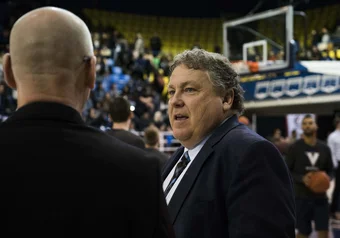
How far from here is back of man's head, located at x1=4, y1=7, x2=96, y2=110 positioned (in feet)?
3.88

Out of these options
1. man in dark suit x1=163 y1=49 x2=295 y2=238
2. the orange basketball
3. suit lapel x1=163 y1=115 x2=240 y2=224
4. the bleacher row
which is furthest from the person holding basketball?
the bleacher row

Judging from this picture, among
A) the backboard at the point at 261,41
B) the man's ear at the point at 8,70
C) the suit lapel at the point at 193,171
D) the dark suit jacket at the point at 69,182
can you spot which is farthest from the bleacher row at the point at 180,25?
the dark suit jacket at the point at 69,182

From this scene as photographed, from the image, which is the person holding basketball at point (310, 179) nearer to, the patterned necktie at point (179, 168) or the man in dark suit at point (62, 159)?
the patterned necktie at point (179, 168)

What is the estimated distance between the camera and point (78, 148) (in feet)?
3.71

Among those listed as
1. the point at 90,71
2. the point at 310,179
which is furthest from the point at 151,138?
the point at 90,71

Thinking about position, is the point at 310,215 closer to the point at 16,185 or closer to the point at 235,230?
the point at 235,230

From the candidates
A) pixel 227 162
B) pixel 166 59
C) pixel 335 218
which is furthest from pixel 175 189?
pixel 166 59

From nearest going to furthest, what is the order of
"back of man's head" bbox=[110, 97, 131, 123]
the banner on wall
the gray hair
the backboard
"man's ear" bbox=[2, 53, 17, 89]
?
"man's ear" bbox=[2, 53, 17, 89]
the gray hair
"back of man's head" bbox=[110, 97, 131, 123]
the backboard
the banner on wall

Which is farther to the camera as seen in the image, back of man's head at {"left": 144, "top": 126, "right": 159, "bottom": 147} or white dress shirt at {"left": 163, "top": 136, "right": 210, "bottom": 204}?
back of man's head at {"left": 144, "top": 126, "right": 159, "bottom": 147}

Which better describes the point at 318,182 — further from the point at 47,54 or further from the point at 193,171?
the point at 47,54

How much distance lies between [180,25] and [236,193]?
891 inches

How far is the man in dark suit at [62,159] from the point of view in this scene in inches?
42.9

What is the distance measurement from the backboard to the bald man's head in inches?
346

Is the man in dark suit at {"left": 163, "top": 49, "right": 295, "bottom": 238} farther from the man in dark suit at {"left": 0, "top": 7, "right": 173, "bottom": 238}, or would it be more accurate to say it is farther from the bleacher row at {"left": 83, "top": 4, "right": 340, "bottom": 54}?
the bleacher row at {"left": 83, "top": 4, "right": 340, "bottom": 54}
